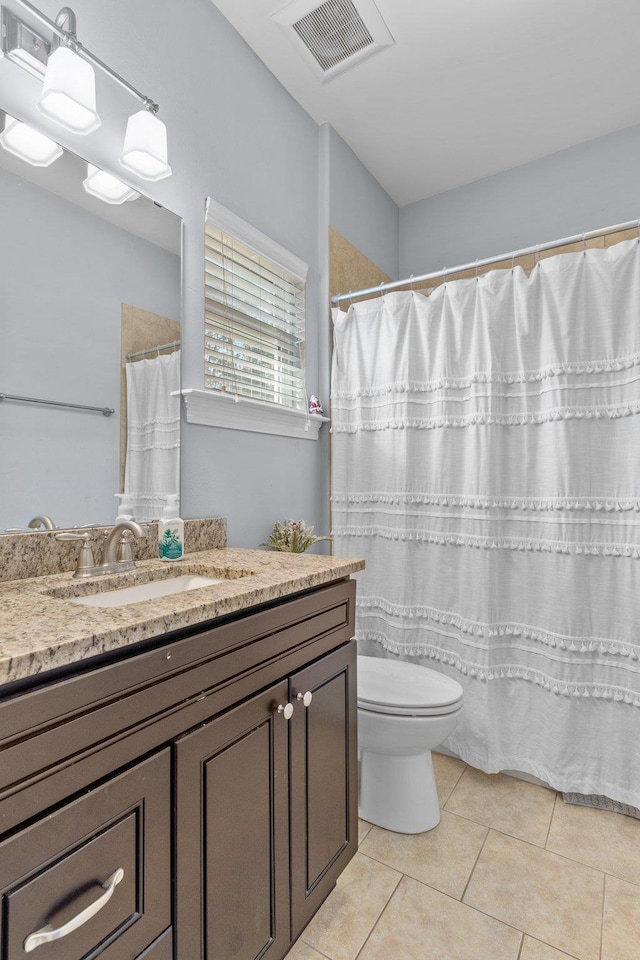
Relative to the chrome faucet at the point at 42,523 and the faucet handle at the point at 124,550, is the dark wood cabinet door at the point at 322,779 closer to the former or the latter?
the faucet handle at the point at 124,550

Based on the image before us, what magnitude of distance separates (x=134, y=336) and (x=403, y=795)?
168cm

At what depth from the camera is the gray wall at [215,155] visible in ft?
4.58

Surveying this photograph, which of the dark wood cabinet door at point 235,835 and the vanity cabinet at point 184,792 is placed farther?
the dark wood cabinet door at point 235,835

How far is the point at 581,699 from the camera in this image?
1.78 m

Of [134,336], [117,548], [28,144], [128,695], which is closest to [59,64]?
[28,144]

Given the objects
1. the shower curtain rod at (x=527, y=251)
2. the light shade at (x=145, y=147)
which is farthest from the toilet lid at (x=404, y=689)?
the light shade at (x=145, y=147)

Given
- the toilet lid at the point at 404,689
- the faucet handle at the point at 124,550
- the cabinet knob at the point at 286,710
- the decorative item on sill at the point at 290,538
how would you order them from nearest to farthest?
the cabinet knob at the point at 286,710
the faucet handle at the point at 124,550
the toilet lid at the point at 404,689
the decorative item on sill at the point at 290,538

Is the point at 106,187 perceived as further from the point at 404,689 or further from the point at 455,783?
the point at 455,783

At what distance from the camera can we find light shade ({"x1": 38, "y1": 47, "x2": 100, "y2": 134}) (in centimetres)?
113

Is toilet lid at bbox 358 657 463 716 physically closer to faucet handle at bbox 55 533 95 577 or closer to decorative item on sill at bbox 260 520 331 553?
decorative item on sill at bbox 260 520 331 553

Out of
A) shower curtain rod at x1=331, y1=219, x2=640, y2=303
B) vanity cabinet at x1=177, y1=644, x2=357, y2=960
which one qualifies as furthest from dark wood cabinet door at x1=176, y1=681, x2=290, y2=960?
shower curtain rod at x1=331, y1=219, x2=640, y2=303

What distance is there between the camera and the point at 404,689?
1716mm

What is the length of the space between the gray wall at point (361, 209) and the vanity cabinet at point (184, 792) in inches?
76.0

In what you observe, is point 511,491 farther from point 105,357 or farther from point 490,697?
point 105,357
